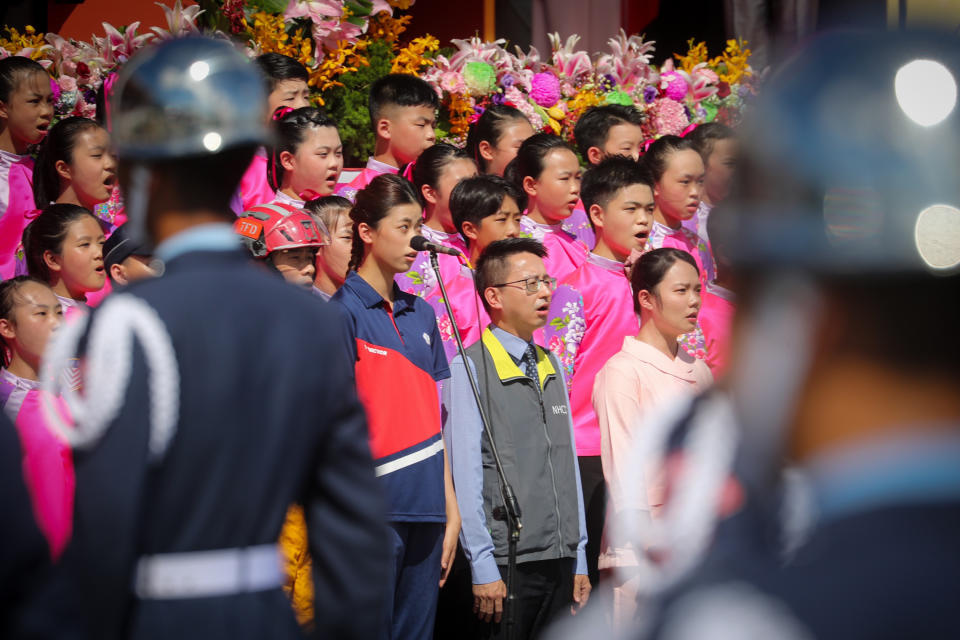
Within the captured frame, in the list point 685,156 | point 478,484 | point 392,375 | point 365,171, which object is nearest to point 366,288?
point 392,375

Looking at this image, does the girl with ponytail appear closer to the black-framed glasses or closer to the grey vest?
the grey vest

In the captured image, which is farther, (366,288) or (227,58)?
(366,288)

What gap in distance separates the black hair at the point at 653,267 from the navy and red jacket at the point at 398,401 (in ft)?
3.40

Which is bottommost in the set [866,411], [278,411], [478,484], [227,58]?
[478,484]

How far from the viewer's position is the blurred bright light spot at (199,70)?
1.51 meters

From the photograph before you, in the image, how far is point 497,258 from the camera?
3928 mm

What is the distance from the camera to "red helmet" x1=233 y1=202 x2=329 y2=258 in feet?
12.0

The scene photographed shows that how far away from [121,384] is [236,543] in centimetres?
25

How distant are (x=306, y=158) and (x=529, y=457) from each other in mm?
1655

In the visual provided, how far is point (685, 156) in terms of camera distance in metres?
5.14

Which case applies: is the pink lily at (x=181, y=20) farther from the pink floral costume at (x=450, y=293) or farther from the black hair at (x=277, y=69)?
the pink floral costume at (x=450, y=293)

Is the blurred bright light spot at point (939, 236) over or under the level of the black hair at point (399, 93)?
under

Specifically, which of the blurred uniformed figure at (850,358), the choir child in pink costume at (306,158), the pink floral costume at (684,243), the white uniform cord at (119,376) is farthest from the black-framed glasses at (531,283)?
the blurred uniformed figure at (850,358)

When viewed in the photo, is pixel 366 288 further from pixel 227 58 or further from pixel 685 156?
pixel 685 156
